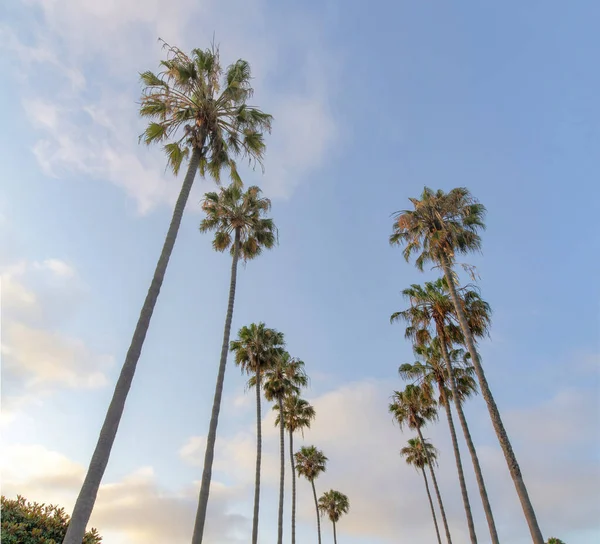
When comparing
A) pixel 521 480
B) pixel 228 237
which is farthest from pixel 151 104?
pixel 521 480

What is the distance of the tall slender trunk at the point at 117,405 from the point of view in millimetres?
8000

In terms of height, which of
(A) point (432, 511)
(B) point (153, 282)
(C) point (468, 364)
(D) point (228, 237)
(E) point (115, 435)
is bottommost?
(E) point (115, 435)

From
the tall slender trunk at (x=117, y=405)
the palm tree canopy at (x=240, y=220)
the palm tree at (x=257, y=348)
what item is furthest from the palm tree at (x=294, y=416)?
the tall slender trunk at (x=117, y=405)

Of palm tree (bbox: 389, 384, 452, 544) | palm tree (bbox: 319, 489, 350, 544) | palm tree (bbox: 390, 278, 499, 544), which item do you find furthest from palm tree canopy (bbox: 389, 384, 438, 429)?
palm tree (bbox: 319, 489, 350, 544)

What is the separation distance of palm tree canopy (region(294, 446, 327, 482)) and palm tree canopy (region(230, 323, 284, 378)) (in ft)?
81.3

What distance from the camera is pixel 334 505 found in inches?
2279

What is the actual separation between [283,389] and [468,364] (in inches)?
612

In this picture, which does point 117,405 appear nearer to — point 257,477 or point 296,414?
point 257,477

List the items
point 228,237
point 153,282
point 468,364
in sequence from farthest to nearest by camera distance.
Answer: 1. point 468,364
2. point 228,237
3. point 153,282

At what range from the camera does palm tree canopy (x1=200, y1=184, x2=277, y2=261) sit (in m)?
24.4

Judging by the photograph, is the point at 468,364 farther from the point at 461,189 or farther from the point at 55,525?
the point at 55,525

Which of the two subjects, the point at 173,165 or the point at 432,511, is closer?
the point at 173,165

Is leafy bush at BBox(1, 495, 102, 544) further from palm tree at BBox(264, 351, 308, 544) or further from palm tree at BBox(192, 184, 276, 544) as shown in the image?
palm tree at BBox(264, 351, 308, 544)

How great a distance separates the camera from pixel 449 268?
2223cm
